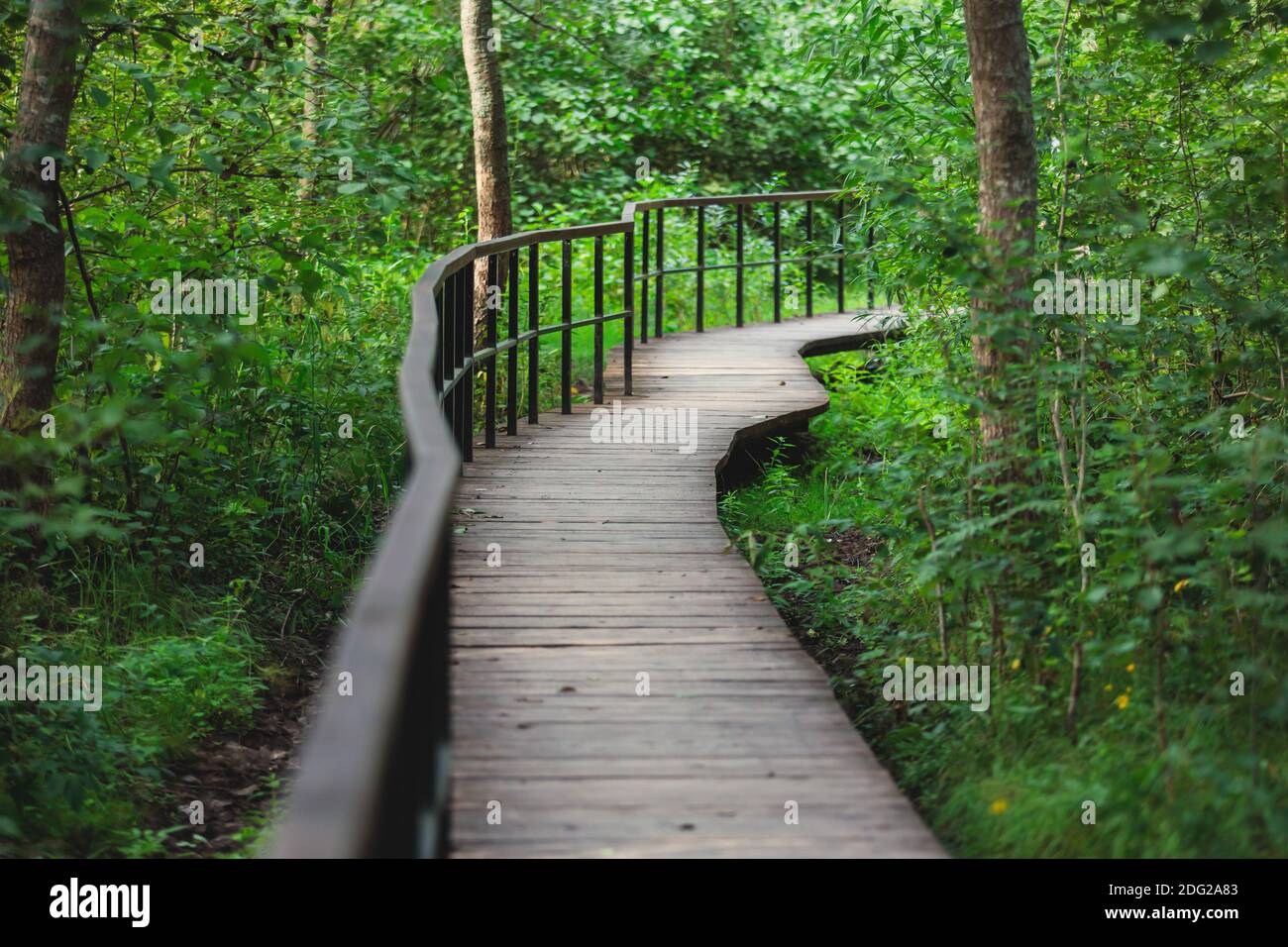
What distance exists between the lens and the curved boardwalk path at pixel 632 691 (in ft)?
10.9

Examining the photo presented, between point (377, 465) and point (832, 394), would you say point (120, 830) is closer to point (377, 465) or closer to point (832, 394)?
point (377, 465)

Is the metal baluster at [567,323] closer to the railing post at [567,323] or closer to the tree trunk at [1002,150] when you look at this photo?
→ the railing post at [567,323]

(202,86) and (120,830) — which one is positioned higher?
(202,86)

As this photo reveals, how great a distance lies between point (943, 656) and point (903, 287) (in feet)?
10.2

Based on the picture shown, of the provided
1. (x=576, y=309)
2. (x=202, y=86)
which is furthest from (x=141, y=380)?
(x=576, y=309)

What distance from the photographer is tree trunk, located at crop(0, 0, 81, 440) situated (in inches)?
213

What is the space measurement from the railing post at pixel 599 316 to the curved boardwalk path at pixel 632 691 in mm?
1441

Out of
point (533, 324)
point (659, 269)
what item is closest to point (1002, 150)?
point (533, 324)

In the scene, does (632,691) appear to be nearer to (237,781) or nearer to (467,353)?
(237,781)

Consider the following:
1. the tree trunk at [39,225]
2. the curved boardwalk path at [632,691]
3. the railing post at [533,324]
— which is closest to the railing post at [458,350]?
the curved boardwalk path at [632,691]

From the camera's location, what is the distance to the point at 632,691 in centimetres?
427

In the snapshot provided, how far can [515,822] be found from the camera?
331 centimetres

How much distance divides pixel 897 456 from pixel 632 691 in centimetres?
270

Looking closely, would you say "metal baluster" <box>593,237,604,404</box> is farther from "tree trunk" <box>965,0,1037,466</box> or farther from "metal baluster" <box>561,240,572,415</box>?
"tree trunk" <box>965,0,1037,466</box>
